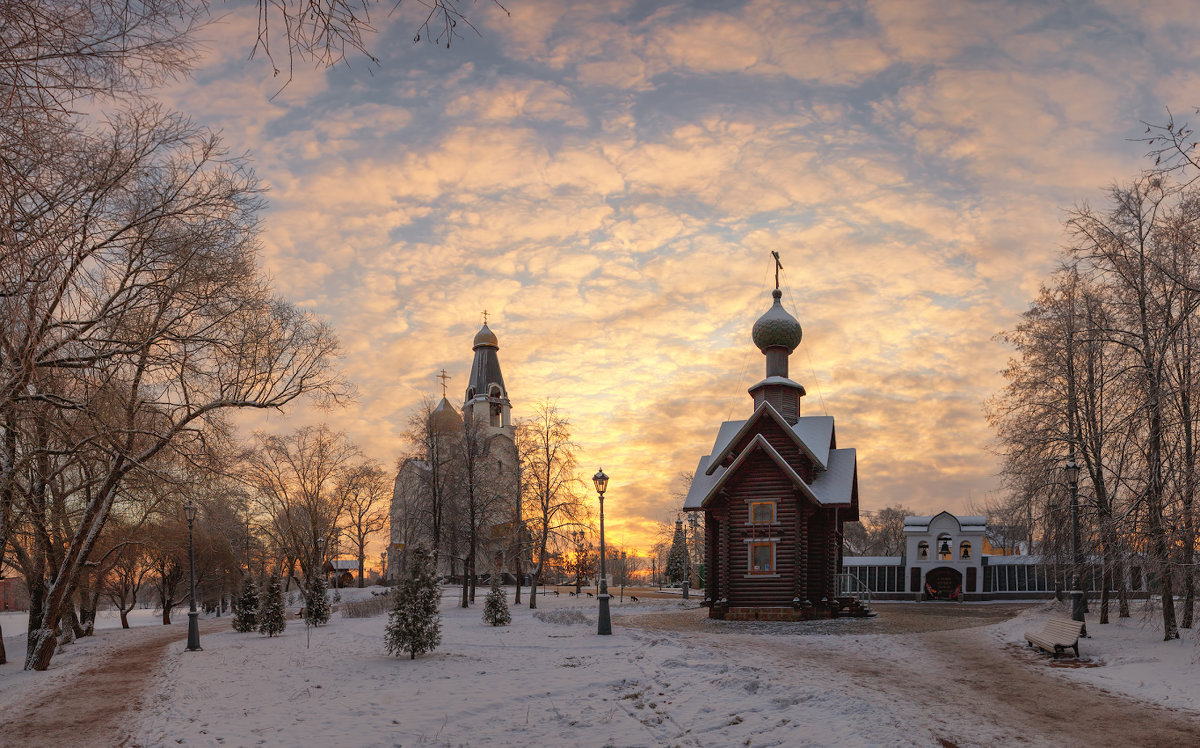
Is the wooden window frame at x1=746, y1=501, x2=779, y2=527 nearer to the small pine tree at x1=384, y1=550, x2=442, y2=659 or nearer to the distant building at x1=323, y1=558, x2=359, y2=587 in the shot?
the small pine tree at x1=384, y1=550, x2=442, y2=659

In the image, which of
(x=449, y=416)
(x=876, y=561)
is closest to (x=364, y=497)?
(x=449, y=416)

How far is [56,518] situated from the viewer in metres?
21.8

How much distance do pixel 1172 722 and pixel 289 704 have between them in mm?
13269

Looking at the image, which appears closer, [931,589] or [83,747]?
[83,747]

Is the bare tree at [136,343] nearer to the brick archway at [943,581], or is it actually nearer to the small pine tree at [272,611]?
the small pine tree at [272,611]

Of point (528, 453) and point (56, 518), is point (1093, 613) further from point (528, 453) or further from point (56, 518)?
point (56, 518)

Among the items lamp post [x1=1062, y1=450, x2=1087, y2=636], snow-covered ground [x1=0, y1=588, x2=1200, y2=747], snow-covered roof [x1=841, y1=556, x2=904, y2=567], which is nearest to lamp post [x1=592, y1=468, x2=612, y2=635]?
snow-covered ground [x1=0, y1=588, x2=1200, y2=747]

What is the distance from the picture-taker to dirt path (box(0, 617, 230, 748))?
11344mm

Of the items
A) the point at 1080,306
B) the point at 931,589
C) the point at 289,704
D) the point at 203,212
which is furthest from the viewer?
the point at 931,589

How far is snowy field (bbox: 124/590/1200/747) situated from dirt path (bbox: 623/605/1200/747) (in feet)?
0.32

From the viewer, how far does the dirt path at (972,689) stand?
10.1 m

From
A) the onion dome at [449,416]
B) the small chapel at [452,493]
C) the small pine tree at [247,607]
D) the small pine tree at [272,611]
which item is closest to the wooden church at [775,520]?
the small chapel at [452,493]

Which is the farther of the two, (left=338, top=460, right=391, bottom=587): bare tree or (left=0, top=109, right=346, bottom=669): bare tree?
(left=338, top=460, right=391, bottom=587): bare tree

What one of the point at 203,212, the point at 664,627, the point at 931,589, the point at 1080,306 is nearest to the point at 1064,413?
the point at 1080,306
